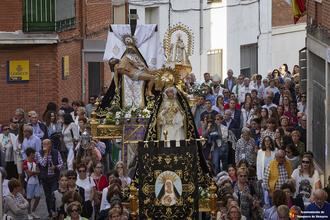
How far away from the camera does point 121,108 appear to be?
107ft

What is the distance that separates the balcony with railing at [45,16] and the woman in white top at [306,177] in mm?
16224

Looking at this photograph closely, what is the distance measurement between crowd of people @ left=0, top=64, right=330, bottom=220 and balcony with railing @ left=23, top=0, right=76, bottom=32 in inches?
189

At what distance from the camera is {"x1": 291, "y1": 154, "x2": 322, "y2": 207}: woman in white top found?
26.1 meters

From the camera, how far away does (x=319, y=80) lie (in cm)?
3222

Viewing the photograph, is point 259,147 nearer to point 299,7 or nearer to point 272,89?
point 299,7

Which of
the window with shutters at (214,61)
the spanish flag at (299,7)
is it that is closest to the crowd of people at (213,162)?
the spanish flag at (299,7)

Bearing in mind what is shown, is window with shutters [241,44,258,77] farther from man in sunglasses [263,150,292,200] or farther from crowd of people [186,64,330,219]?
man in sunglasses [263,150,292,200]

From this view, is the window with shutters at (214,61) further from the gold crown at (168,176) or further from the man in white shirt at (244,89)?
the gold crown at (168,176)

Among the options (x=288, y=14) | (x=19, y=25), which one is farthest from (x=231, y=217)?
(x=288, y=14)

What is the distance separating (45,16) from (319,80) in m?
11.9

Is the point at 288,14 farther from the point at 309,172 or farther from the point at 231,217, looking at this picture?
the point at 231,217

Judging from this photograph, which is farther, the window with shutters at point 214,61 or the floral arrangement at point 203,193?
the window with shutters at point 214,61

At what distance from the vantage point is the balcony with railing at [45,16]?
139 ft

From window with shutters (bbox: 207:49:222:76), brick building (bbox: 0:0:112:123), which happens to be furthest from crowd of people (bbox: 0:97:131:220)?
window with shutters (bbox: 207:49:222:76)
